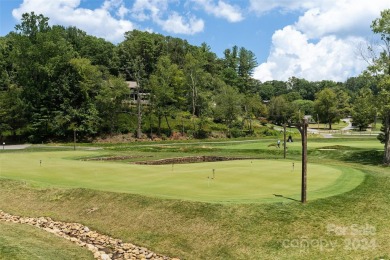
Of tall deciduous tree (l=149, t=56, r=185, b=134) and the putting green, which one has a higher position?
tall deciduous tree (l=149, t=56, r=185, b=134)

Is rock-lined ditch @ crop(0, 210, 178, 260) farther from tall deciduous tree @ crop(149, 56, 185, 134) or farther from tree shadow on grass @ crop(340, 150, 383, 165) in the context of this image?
tall deciduous tree @ crop(149, 56, 185, 134)

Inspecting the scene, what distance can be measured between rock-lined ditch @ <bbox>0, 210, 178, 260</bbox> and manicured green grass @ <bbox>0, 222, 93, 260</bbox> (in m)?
0.67

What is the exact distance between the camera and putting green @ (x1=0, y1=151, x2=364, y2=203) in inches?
838

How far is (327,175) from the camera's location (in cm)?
2655

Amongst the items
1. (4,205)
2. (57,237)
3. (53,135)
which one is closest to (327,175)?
(57,237)

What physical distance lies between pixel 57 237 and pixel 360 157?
130 feet

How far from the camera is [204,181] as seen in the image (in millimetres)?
25172

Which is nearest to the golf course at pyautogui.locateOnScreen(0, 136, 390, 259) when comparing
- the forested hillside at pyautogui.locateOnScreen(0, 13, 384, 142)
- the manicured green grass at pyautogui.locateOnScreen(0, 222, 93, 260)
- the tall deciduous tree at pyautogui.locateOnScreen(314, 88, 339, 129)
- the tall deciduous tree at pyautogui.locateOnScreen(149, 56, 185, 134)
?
the manicured green grass at pyautogui.locateOnScreen(0, 222, 93, 260)

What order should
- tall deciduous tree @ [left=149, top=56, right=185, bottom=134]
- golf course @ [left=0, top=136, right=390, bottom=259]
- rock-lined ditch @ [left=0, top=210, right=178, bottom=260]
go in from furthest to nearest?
tall deciduous tree @ [left=149, top=56, right=185, bottom=134] → rock-lined ditch @ [left=0, top=210, right=178, bottom=260] → golf course @ [left=0, top=136, right=390, bottom=259]

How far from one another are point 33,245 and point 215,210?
8533mm

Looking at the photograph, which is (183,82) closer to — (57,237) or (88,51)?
(88,51)

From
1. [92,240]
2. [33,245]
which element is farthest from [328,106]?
[33,245]

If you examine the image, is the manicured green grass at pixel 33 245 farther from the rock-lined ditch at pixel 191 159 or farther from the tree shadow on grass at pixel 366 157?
the tree shadow on grass at pixel 366 157

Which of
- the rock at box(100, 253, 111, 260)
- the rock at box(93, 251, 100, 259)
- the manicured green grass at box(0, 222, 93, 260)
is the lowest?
the rock at box(100, 253, 111, 260)
